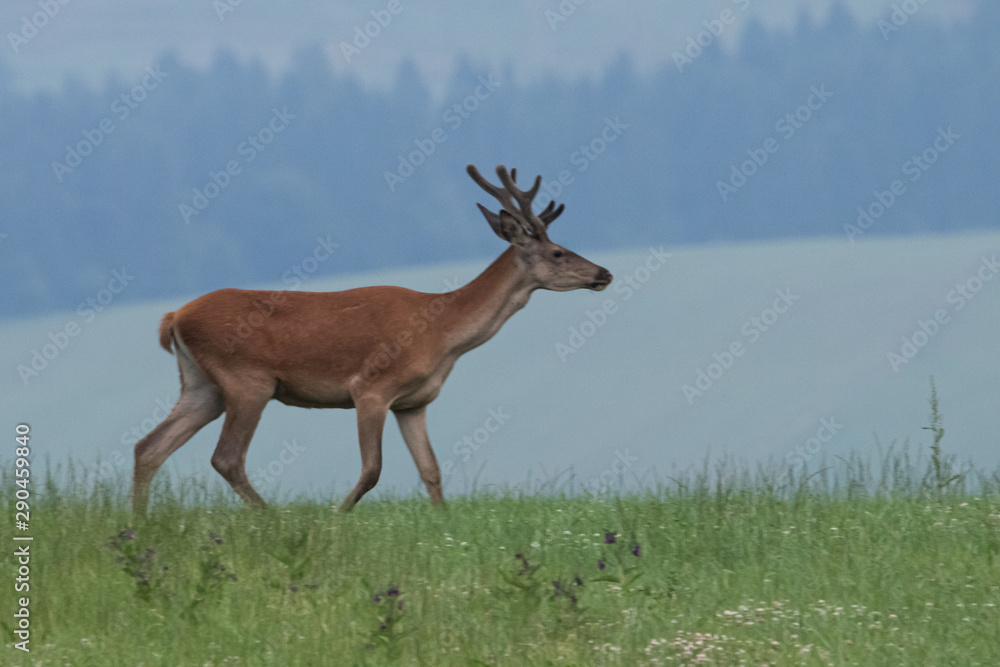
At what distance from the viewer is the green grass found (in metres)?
5.33

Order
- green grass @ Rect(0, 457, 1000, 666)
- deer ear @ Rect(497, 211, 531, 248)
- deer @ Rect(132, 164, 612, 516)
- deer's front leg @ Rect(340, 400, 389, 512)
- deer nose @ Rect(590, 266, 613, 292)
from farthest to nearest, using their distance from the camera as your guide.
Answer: deer nose @ Rect(590, 266, 613, 292) < deer ear @ Rect(497, 211, 531, 248) < deer @ Rect(132, 164, 612, 516) < deer's front leg @ Rect(340, 400, 389, 512) < green grass @ Rect(0, 457, 1000, 666)

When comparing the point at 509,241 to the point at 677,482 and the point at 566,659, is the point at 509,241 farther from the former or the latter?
the point at 566,659

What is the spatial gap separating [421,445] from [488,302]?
4.10ft

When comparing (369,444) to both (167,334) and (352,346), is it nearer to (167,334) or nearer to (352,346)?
(352,346)

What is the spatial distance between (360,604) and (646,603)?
1.42 m

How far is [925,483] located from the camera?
31.3 ft

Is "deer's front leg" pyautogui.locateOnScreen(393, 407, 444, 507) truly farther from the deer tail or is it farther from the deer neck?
the deer tail

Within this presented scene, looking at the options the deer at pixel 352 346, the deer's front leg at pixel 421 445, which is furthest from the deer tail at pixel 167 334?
the deer's front leg at pixel 421 445

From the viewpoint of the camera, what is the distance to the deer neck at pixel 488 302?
375 inches

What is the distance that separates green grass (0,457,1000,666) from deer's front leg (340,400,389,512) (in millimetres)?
223

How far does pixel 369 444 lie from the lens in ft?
29.9

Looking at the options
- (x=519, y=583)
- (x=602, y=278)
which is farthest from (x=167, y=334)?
(x=519, y=583)

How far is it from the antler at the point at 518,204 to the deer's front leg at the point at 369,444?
1720 millimetres

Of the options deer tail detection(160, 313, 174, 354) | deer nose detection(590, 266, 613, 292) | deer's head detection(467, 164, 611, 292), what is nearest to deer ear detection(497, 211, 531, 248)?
deer's head detection(467, 164, 611, 292)
